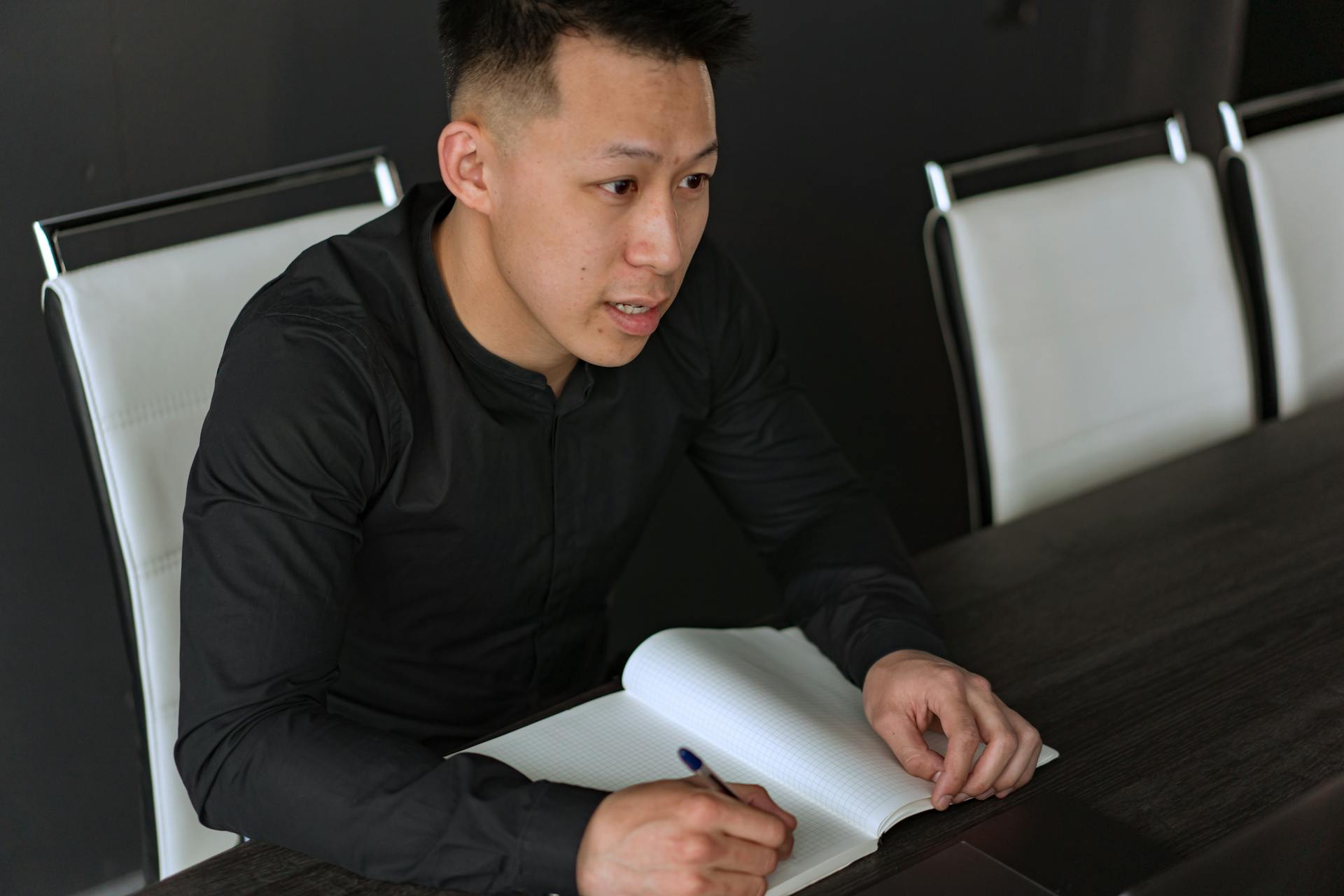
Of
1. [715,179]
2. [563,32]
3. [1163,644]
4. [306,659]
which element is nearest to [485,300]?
[563,32]

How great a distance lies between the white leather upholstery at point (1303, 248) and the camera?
6.57ft

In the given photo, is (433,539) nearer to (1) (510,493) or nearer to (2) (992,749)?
(1) (510,493)

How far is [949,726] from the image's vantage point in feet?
→ 3.41

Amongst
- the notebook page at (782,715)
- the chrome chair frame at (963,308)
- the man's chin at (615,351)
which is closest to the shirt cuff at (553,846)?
the notebook page at (782,715)

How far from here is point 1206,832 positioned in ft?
3.11

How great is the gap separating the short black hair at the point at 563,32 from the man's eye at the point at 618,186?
78 mm

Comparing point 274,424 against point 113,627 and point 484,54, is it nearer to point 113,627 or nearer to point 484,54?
point 484,54

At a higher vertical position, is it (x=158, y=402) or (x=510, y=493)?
(x=158, y=402)

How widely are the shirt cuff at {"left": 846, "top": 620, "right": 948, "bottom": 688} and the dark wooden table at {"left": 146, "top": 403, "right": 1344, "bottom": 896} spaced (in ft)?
0.15

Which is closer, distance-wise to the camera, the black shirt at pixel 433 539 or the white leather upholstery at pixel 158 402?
the black shirt at pixel 433 539

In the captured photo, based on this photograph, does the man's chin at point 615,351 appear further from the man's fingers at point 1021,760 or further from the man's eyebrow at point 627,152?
the man's fingers at point 1021,760

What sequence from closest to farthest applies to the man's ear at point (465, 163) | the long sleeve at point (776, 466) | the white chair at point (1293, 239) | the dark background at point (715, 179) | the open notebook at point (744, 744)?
1. the open notebook at point (744, 744)
2. the man's ear at point (465, 163)
3. the long sleeve at point (776, 466)
4. the dark background at point (715, 179)
5. the white chair at point (1293, 239)

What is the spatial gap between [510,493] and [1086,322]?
2.93 feet

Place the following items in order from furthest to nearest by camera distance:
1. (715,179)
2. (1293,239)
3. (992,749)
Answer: (715,179) < (1293,239) < (992,749)
